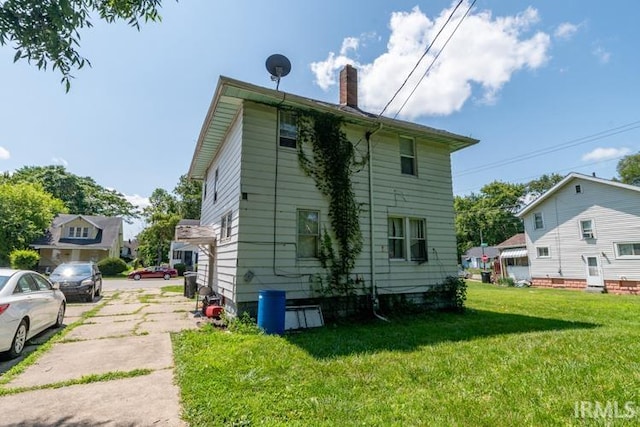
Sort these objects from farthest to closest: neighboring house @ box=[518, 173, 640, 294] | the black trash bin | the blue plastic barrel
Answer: neighboring house @ box=[518, 173, 640, 294]
the black trash bin
the blue plastic barrel

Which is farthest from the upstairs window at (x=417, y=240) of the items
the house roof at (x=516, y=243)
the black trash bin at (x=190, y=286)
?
the house roof at (x=516, y=243)

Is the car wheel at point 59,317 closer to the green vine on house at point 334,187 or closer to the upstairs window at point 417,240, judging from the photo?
the green vine on house at point 334,187

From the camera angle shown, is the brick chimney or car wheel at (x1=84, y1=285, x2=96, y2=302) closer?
the brick chimney

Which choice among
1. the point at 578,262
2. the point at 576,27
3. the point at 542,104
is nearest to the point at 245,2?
the point at 576,27

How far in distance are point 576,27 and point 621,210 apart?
16569 millimetres

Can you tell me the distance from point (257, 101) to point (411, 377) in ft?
22.6

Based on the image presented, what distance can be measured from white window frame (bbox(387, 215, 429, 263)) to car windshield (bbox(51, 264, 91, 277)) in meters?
11.9

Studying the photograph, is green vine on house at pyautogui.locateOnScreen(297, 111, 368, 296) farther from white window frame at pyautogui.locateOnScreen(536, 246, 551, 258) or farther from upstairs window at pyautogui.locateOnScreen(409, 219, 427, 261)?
white window frame at pyautogui.locateOnScreen(536, 246, 551, 258)

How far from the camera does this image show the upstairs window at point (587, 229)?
20.0 m

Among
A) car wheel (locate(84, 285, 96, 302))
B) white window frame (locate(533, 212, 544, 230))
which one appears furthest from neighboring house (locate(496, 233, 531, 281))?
car wheel (locate(84, 285, 96, 302))

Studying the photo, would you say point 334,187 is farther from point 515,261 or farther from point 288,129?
point 515,261

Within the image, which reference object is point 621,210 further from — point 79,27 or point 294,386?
point 79,27

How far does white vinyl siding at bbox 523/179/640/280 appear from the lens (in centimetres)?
1833

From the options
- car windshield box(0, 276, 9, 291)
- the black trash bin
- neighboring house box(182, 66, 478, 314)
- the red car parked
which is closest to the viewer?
car windshield box(0, 276, 9, 291)
